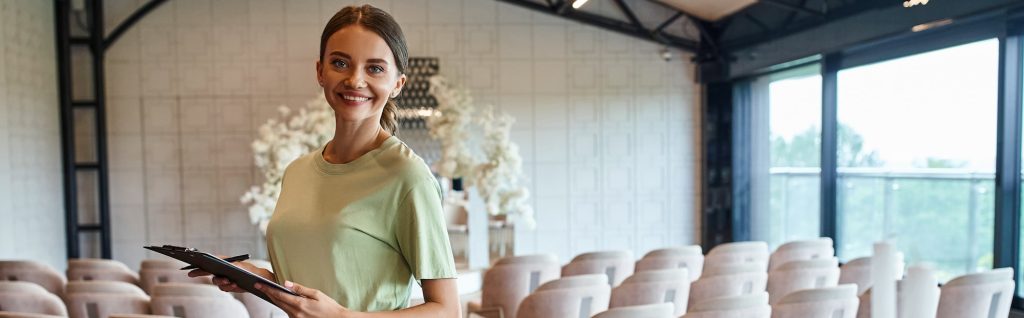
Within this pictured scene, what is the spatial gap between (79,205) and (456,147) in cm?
444

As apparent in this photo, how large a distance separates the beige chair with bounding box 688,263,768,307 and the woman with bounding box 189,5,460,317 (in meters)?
3.36

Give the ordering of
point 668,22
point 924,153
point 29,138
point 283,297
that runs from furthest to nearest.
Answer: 1. point 668,22
2. point 29,138
3. point 924,153
4. point 283,297

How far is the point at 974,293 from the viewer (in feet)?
12.7

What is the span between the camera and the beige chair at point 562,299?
399 centimetres

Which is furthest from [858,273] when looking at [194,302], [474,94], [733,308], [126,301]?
[474,94]

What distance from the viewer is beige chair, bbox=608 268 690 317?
13.6ft

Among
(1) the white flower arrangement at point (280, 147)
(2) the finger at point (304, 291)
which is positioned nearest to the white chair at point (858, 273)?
(1) the white flower arrangement at point (280, 147)

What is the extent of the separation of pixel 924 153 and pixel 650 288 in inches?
135

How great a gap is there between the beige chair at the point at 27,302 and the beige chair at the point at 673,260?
11.1 feet

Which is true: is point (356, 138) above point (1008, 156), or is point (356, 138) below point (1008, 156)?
above

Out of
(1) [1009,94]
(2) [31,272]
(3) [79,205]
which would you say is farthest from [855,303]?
(3) [79,205]

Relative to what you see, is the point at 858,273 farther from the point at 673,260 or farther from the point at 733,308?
the point at 733,308

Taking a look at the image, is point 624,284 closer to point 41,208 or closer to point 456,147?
point 456,147

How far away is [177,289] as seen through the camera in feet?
12.1
